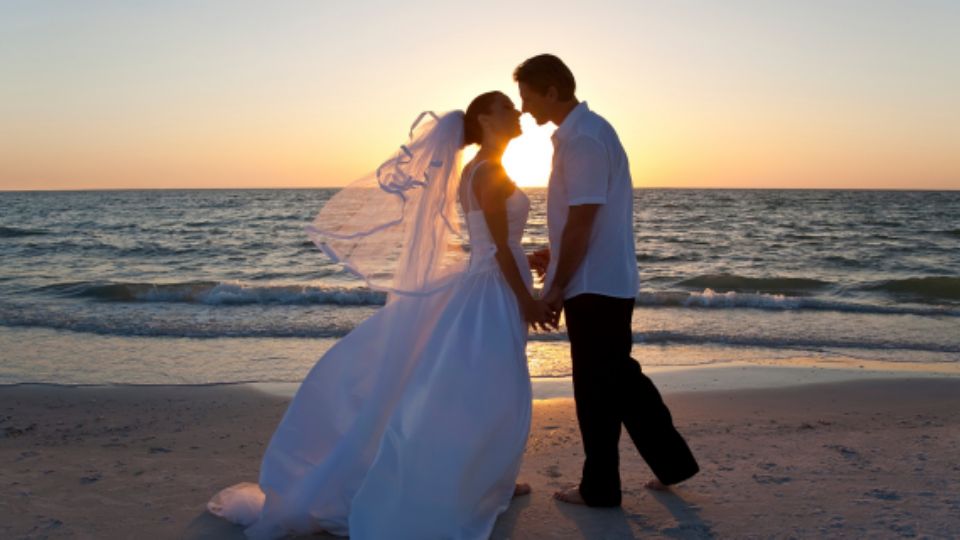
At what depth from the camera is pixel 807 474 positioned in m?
4.48

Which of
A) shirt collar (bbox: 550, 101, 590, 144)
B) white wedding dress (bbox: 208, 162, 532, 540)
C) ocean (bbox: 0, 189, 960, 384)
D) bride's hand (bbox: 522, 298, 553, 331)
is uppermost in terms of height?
shirt collar (bbox: 550, 101, 590, 144)

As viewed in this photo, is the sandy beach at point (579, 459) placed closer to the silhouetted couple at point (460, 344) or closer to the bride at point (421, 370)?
the silhouetted couple at point (460, 344)

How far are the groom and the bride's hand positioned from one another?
0.04m

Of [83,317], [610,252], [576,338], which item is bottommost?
[83,317]

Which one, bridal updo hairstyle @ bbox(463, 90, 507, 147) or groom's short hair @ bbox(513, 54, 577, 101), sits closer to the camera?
groom's short hair @ bbox(513, 54, 577, 101)

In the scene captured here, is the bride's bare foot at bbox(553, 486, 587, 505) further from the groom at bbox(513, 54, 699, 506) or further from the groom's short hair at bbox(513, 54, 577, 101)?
the groom's short hair at bbox(513, 54, 577, 101)

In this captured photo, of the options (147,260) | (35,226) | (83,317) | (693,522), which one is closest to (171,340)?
(83,317)

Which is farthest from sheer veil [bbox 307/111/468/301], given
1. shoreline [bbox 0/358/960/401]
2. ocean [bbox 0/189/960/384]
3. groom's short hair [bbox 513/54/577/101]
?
ocean [bbox 0/189/960/384]

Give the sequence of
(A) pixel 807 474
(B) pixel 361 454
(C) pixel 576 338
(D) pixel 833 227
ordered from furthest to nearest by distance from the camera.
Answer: (D) pixel 833 227 → (A) pixel 807 474 → (C) pixel 576 338 → (B) pixel 361 454

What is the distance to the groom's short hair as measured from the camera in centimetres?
367

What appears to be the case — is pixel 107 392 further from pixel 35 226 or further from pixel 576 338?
pixel 35 226

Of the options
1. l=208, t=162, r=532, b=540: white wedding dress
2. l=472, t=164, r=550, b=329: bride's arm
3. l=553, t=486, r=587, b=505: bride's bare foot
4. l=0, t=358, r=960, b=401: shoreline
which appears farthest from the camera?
l=0, t=358, r=960, b=401: shoreline

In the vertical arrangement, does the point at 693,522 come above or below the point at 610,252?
below

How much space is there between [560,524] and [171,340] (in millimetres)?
7381
